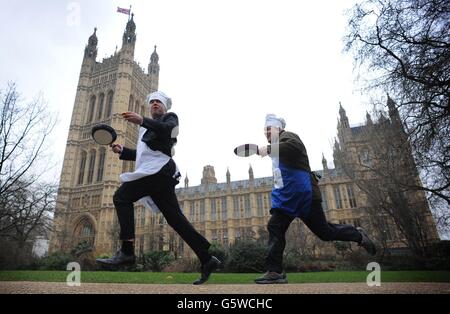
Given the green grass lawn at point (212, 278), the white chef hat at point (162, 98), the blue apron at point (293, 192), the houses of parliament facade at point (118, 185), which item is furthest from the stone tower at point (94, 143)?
the blue apron at point (293, 192)

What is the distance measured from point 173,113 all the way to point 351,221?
33191 mm

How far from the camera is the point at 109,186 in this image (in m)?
35.4

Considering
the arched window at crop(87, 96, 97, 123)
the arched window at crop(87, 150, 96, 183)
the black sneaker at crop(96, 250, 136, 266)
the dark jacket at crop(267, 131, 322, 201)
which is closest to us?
the black sneaker at crop(96, 250, 136, 266)

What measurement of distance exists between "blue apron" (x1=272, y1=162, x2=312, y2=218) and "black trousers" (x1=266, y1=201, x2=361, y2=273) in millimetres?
90

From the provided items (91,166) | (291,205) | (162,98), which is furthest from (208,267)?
(91,166)

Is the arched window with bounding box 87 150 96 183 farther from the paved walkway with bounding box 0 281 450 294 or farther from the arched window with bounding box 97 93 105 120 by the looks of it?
the paved walkway with bounding box 0 281 450 294

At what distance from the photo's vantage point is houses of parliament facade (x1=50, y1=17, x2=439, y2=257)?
109 ft

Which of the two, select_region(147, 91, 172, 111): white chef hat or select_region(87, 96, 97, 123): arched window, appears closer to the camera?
select_region(147, 91, 172, 111): white chef hat

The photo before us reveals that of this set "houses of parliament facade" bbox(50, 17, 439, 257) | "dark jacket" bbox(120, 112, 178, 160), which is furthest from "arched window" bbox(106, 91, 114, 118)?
"dark jacket" bbox(120, 112, 178, 160)

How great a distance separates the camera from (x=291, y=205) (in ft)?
10.1

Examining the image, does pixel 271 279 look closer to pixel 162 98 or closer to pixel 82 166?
pixel 162 98

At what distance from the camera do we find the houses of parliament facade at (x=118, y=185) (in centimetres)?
3322

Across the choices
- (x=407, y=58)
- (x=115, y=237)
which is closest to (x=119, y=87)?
(x=115, y=237)
